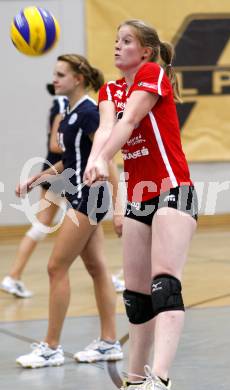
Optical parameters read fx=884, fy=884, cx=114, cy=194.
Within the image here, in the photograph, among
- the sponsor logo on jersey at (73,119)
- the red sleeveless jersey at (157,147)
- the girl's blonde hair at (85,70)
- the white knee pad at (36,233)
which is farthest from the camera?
the white knee pad at (36,233)

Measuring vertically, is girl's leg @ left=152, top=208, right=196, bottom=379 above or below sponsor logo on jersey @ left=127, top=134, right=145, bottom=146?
below

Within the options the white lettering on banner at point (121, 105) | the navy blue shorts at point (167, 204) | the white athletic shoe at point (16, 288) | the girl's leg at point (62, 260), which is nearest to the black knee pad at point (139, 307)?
the navy blue shorts at point (167, 204)

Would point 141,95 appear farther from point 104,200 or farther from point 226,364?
point 226,364

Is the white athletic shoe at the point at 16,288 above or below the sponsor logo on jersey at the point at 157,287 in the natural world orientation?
below

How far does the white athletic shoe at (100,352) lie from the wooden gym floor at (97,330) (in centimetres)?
6

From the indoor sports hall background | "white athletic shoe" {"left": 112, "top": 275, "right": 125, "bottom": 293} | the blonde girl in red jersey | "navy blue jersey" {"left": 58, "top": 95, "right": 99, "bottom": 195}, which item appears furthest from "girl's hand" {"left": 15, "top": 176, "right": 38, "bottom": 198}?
the indoor sports hall background

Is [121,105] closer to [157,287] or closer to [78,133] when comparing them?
[157,287]

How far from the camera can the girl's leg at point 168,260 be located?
13.4 feet

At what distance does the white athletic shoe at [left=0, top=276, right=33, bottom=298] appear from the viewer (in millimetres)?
8000

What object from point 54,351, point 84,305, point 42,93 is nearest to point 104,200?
point 54,351

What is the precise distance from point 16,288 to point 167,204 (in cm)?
406

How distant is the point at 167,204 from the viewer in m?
4.23

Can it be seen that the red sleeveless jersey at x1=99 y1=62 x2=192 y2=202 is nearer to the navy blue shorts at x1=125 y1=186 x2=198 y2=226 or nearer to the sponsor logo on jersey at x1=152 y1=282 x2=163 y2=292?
the navy blue shorts at x1=125 y1=186 x2=198 y2=226

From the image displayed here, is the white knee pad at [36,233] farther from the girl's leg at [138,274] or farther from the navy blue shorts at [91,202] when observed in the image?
the girl's leg at [138,274]
